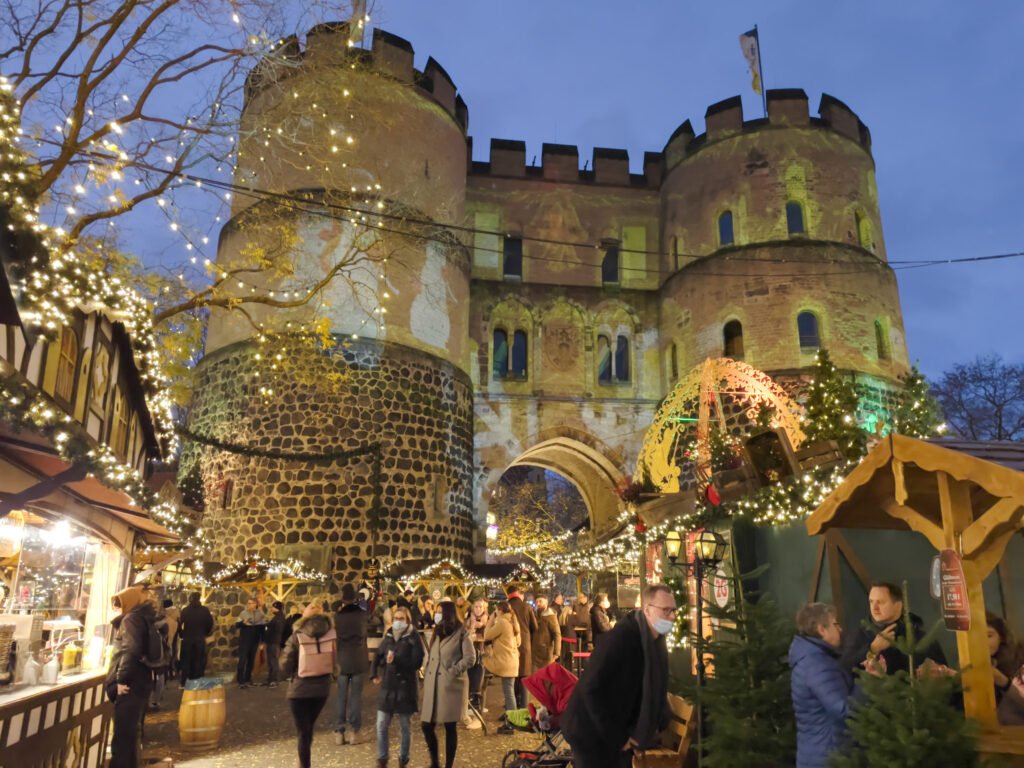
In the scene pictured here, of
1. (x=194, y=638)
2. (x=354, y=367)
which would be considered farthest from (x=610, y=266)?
(x=194, y=638)

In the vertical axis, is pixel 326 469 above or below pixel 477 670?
above

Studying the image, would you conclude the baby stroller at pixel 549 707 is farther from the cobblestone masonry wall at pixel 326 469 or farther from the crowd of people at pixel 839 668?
the cobblestone masonry wall at pixel 326 469

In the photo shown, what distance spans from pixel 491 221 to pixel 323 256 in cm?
693

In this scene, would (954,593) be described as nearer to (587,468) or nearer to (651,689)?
(651,689)

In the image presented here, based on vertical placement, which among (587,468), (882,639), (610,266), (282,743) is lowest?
(282,743)

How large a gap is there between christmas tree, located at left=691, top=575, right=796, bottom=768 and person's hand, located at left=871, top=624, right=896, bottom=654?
36.8 inches

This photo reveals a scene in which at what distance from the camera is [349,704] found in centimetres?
845

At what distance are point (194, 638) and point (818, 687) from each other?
11.5 meters

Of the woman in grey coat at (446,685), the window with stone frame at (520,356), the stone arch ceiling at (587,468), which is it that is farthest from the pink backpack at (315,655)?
the window with stone frame at (520,356)

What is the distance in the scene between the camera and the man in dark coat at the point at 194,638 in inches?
499

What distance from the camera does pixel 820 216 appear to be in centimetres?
2109

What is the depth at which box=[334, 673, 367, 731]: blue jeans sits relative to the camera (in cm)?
843

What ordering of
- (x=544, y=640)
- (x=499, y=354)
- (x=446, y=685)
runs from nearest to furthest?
(x=446, y=685)
(x=544, y=640)
(x=499, y=354)

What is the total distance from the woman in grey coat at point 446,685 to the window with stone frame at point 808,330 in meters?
15.9
